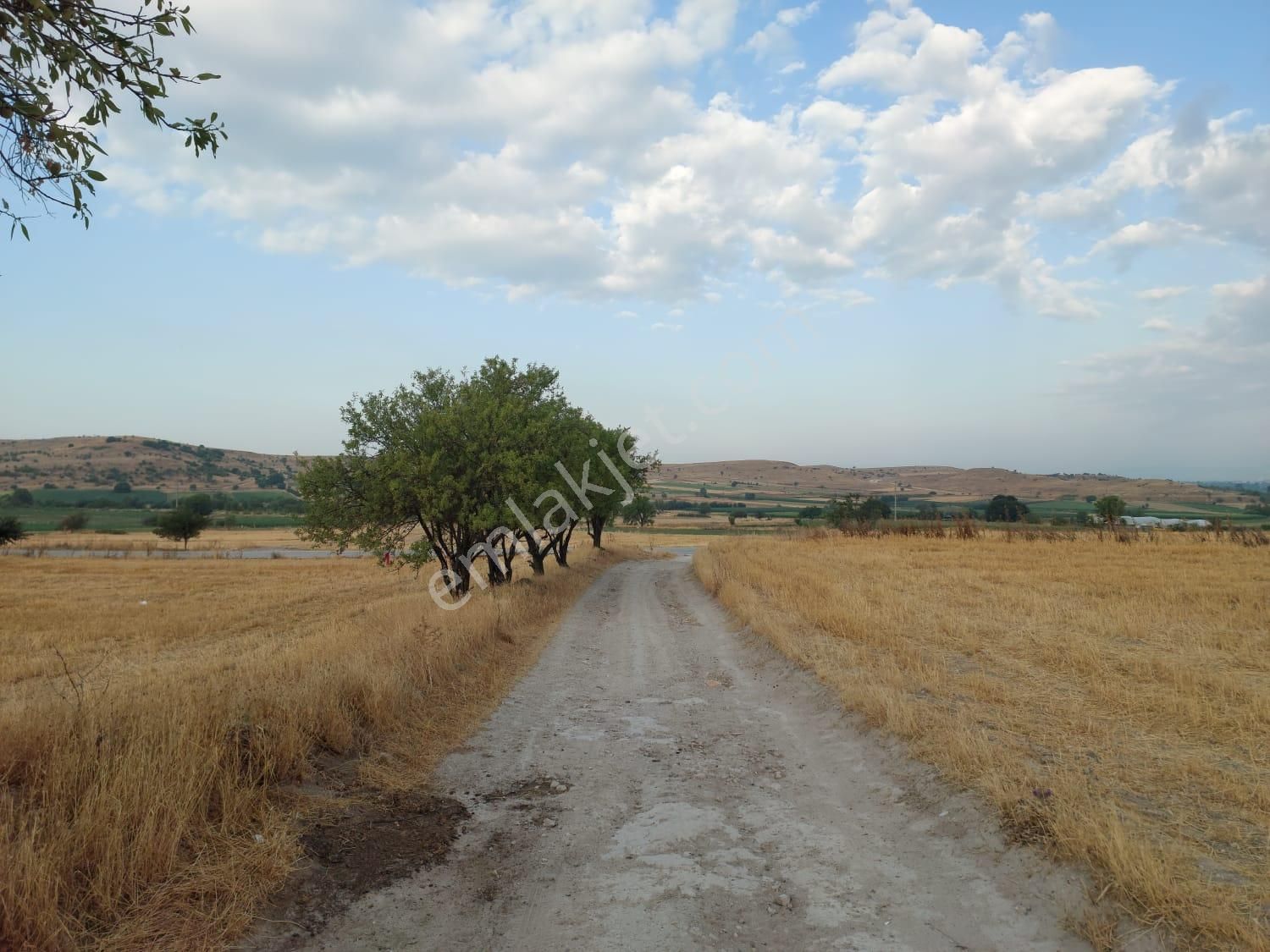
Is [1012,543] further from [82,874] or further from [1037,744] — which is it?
[82,874]

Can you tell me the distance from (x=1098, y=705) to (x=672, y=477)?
16697 cm

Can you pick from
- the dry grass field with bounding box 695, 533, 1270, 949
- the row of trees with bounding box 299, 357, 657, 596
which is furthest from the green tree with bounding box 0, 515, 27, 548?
the dry grass field with bounding box 695, 533, 1270, 949

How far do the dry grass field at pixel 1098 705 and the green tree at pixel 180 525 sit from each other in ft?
230

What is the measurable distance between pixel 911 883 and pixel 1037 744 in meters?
3.10

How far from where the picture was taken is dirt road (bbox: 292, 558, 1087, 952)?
4.18 m

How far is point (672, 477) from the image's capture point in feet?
576

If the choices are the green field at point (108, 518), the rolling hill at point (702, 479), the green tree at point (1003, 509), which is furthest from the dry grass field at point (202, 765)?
the rolling hill at point (702, 479)

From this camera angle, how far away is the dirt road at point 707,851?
13.7ft

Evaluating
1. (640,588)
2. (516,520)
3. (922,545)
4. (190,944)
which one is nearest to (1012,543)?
(922,545)

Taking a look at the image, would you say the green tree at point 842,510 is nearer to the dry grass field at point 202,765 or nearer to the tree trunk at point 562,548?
the tree trunk at point 562,548

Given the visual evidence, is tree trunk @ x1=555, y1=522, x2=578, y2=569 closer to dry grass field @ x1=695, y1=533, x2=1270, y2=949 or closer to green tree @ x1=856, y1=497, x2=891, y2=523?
dry grass field @ x1=695, y1=533, x2=1270, y2=949

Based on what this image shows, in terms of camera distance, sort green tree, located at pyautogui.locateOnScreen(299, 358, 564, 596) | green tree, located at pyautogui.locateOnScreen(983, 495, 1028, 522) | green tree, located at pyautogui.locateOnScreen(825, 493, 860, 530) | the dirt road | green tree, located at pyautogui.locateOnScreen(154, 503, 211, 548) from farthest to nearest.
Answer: green tree, located at pyautogui.locateOnScreen(983, 495, 1028, 522)
green tree, located at pyautogui.locateOnScreen(154, 503, 211, 548)
green tree, located at pyautogui.locateOnScreen(825, 493, 860, 530)
green tree, located at pyautogui.locateOnScreen(299, 358, 564, 596)
the dirt road

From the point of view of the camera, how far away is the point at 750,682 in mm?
11508

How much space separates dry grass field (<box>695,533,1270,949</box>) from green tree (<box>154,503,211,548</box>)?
7021 cm
